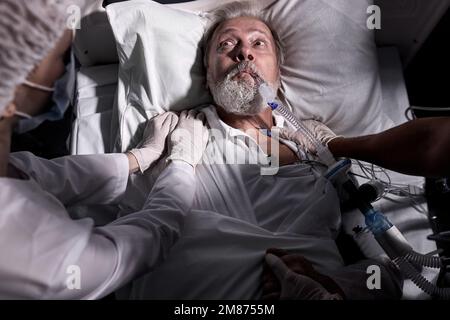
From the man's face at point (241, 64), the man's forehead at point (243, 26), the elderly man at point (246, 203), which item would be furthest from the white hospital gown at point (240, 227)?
the man's forehead at point (243, 26)

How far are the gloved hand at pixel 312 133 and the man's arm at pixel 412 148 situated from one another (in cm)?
11

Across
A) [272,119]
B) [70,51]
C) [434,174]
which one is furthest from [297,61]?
[70,51]

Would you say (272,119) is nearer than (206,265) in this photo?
No

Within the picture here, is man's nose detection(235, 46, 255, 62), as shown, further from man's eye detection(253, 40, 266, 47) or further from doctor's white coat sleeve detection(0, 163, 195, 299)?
Result: doctor's white coat sleeve detection(0, 163, 195, 299)

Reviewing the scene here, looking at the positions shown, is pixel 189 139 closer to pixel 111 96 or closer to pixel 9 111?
pixel 111 96

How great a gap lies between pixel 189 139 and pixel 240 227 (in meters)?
0.34

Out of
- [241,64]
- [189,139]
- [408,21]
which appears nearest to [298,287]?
[189,139]

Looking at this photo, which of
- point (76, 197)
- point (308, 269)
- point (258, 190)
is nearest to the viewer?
point (308, 269)

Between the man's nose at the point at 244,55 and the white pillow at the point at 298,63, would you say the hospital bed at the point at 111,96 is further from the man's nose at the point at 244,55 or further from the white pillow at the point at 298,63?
the man's nose at the point at 244,55

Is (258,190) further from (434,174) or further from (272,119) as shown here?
(434,174)

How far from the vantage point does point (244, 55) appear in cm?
124

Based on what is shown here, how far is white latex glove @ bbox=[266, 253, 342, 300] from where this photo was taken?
0.78 meters

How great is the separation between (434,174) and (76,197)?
0.87 metres

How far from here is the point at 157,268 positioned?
2.93 ft
